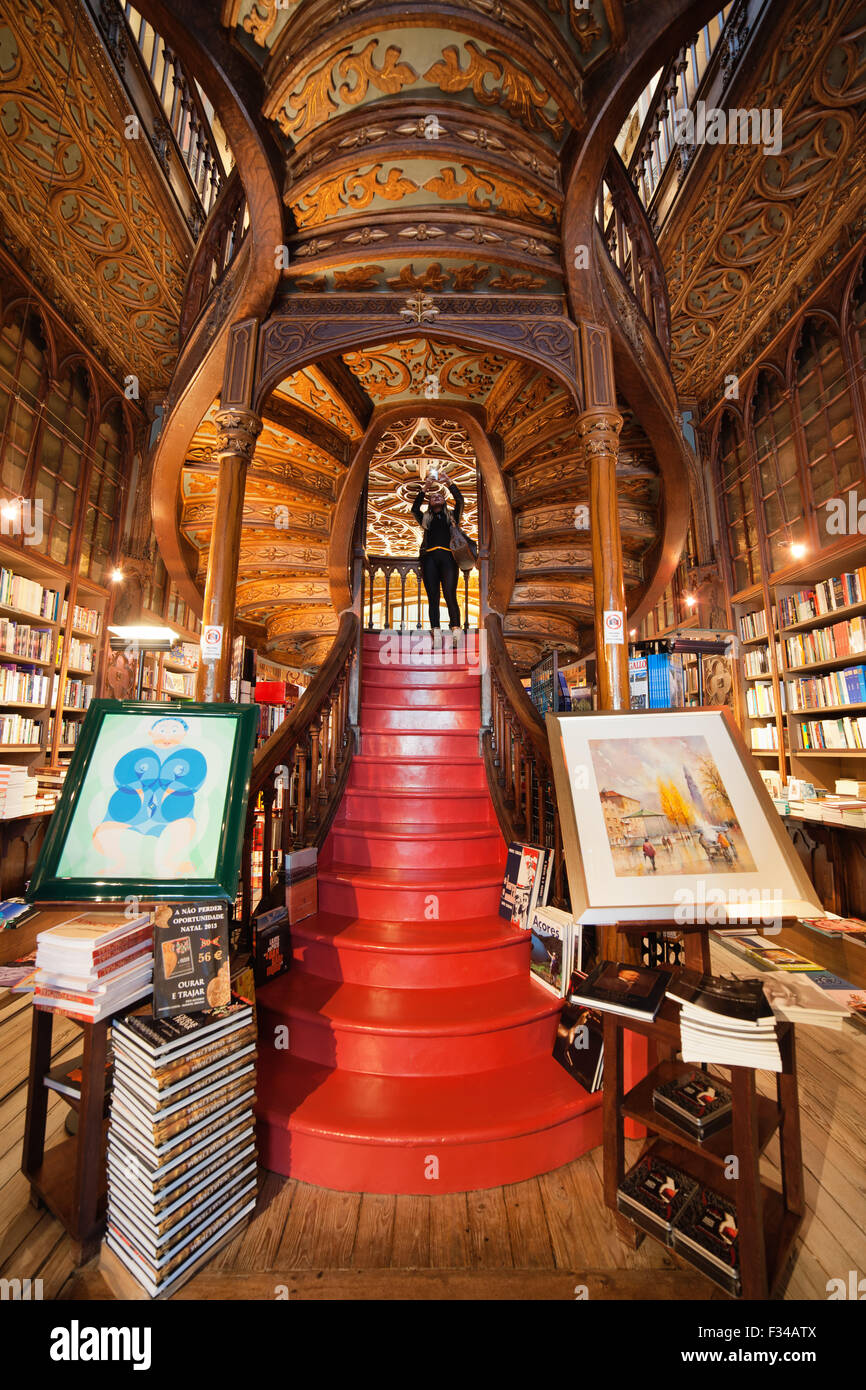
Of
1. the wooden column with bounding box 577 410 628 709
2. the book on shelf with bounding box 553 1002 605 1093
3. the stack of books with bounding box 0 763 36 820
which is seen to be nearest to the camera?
the book on shelf with bounding box 553 1002 605 1093

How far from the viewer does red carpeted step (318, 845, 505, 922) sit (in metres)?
2.24

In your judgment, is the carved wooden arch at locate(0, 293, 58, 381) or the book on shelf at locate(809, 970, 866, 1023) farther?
the carved wooden arch at locate(0, 293, 58, 381)

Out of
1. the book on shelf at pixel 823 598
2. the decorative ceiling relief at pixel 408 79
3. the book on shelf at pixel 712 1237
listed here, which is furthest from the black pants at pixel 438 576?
the book on shelf at pixel 712 1237

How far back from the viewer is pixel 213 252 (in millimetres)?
3016

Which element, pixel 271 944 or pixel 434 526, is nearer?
pixel 271 944

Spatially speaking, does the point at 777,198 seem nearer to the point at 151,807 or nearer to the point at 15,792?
the point at 151,807

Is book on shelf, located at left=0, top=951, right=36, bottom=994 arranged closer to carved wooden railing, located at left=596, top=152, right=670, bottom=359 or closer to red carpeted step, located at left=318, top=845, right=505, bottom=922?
red carpeted step, located at left=318, top=845, right=505, bottom=922

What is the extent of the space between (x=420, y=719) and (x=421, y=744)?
25 centimetres

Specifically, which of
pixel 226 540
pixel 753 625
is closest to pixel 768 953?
pixel 753 625

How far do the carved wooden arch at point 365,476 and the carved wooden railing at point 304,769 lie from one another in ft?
2.14

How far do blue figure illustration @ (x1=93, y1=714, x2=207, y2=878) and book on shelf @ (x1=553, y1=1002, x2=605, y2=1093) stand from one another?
132 centimetres

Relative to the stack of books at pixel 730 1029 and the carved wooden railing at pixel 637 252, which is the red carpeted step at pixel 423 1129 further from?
the carved wooden railing at pixel 637 252

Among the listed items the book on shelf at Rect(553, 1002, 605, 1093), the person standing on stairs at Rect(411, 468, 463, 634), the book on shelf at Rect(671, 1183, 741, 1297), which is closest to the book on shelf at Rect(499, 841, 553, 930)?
the book on shelf at Rect(553, 1002, 605, 1093)
